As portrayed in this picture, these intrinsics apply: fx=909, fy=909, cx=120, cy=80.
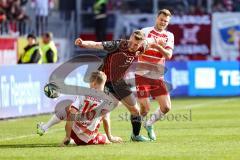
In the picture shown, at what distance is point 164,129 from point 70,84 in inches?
237

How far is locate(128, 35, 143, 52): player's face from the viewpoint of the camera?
49.1 ft

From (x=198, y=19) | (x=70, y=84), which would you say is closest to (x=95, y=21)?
(x=198, y=19)

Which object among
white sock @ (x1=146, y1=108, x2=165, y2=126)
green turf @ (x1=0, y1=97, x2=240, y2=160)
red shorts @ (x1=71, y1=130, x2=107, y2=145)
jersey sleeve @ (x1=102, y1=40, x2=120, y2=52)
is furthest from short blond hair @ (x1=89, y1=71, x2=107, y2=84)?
white sock @ (x1=146, y1=108, x2=165, y2=126)

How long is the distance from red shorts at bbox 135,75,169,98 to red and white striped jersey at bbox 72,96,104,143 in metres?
1.29

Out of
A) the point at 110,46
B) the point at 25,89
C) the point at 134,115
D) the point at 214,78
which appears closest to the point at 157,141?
the point at 134,115

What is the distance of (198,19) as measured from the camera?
3669 centimetres

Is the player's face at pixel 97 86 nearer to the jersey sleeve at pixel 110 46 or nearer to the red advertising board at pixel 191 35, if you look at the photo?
the jersey sleeve at pixel 110 46

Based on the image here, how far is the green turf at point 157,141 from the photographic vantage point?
43.4ft

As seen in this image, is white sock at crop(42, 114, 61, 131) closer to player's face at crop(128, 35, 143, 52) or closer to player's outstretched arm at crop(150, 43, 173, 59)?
player's face at crop(128, 35, 143, 52)

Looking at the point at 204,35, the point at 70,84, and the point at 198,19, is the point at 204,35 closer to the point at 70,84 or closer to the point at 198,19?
the point at 198,19

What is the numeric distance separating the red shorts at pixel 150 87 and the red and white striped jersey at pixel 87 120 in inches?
50.7

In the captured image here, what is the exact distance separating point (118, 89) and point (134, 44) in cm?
95

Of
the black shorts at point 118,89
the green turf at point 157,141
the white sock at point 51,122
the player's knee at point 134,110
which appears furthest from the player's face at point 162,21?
the white sock at point 51,122

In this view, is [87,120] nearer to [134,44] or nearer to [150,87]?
[134,44]
